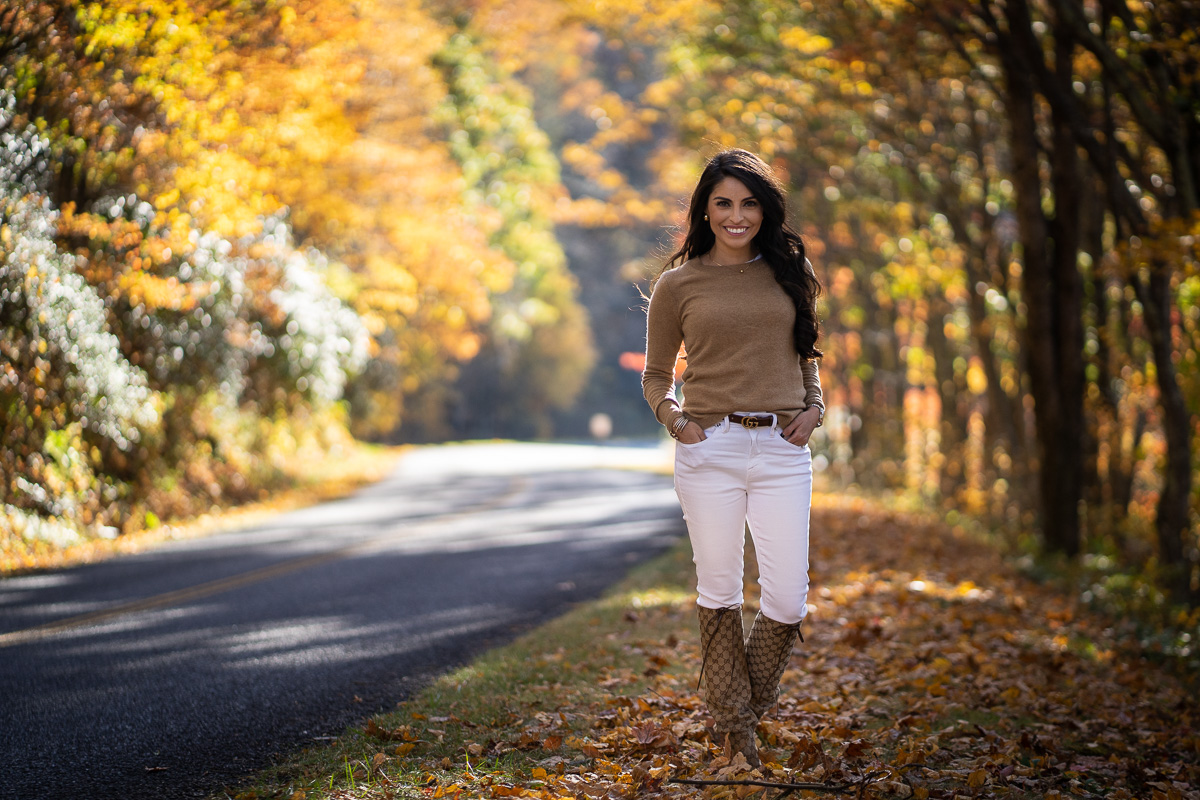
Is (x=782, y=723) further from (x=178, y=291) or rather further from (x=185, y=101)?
(x=178, y=291)

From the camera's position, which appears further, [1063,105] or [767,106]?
[767,106]

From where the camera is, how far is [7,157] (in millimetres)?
9992

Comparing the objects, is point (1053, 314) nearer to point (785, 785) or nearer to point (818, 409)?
point (818, 409)

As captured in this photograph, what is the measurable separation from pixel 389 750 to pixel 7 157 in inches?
329

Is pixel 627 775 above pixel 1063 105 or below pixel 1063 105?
below

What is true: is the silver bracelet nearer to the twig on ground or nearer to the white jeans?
the white jeans

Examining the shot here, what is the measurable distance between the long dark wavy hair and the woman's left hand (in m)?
0.29

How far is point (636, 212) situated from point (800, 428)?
67.6ft

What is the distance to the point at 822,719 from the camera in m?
5.00

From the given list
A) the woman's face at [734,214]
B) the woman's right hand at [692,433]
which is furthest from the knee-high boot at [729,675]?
the woman's face at [734,214]

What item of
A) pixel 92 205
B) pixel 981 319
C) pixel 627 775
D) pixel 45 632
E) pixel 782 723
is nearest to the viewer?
pixel 627 775

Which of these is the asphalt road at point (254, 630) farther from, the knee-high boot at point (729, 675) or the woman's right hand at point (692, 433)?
the woman's right hand at point (692, 433)

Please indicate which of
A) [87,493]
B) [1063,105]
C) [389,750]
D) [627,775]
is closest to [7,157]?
[87,493]

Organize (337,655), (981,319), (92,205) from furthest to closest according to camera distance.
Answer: (981,319) < (92,205) < (337,655)
